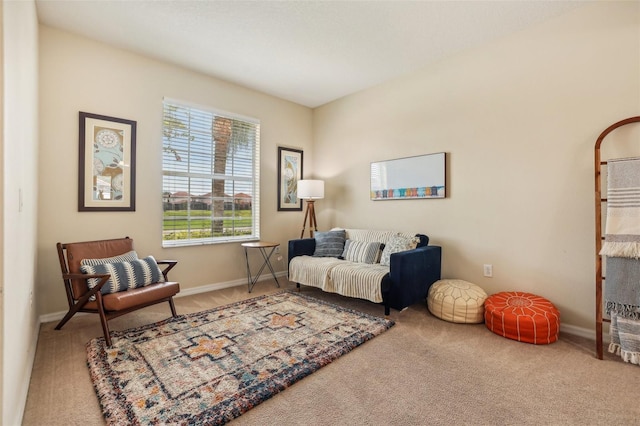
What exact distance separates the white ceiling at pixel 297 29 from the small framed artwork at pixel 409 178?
114 centimetres

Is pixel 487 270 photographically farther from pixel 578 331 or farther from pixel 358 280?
pixel 358 280

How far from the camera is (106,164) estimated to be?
3.15m

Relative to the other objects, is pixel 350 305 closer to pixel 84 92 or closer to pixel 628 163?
pixel 628 163

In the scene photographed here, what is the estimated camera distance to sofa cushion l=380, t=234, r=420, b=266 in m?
3.27

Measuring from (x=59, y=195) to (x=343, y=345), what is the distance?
2986mm

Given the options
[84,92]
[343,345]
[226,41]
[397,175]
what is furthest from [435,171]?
[84,92]

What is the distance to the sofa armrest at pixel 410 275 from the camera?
287 cm

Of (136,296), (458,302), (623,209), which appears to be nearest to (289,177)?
(136,296)

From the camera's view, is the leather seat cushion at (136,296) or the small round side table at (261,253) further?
the small round side table at (261,253)

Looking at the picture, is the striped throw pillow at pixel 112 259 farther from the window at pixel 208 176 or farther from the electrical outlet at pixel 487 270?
the electrical outlet at pixel 487 270

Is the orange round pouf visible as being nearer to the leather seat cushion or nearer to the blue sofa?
the blue sofa

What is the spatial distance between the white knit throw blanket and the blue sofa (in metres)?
1.38

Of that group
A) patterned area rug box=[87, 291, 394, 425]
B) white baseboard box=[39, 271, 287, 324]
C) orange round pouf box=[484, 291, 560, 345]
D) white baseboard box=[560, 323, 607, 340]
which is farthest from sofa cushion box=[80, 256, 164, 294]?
white baseboard box=[560, 323, 607, 340]

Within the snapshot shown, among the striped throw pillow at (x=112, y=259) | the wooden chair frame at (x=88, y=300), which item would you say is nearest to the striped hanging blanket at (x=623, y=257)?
the wooden chair frame at (x=88, y=300)
